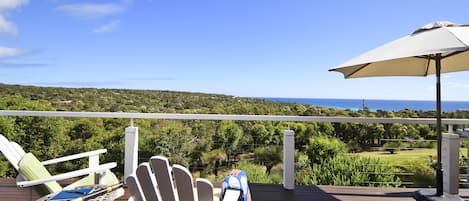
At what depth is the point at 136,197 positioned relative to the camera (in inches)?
75.9

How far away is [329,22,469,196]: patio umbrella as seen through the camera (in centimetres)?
273

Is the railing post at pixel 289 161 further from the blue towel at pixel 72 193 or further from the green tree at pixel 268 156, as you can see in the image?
the blue towel at pixel 72 193

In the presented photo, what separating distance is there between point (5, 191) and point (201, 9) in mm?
9390

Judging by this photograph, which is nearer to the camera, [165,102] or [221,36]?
[165,102]

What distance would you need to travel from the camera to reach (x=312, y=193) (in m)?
4.02

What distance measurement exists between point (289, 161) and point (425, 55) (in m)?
1.87

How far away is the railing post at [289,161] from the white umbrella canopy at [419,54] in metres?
1.00

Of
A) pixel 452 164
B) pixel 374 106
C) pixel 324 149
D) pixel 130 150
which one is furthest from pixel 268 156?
pixel 374 106

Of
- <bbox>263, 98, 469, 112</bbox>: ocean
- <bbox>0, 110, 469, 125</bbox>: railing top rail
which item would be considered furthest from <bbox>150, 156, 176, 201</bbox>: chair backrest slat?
<bbox>263, 98, 469, 112</bbox>: ocean

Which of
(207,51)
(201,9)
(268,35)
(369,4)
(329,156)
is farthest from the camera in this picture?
(207,51)

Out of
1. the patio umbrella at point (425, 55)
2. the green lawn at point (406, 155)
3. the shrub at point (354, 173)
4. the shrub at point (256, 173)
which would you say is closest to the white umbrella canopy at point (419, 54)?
the patio umbrella at point (425, 55)

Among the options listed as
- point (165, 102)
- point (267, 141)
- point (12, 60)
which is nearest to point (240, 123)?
point (267, 141)

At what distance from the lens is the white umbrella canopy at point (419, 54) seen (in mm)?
2711

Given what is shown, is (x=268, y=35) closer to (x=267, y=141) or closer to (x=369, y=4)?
(x=369, y=4)
